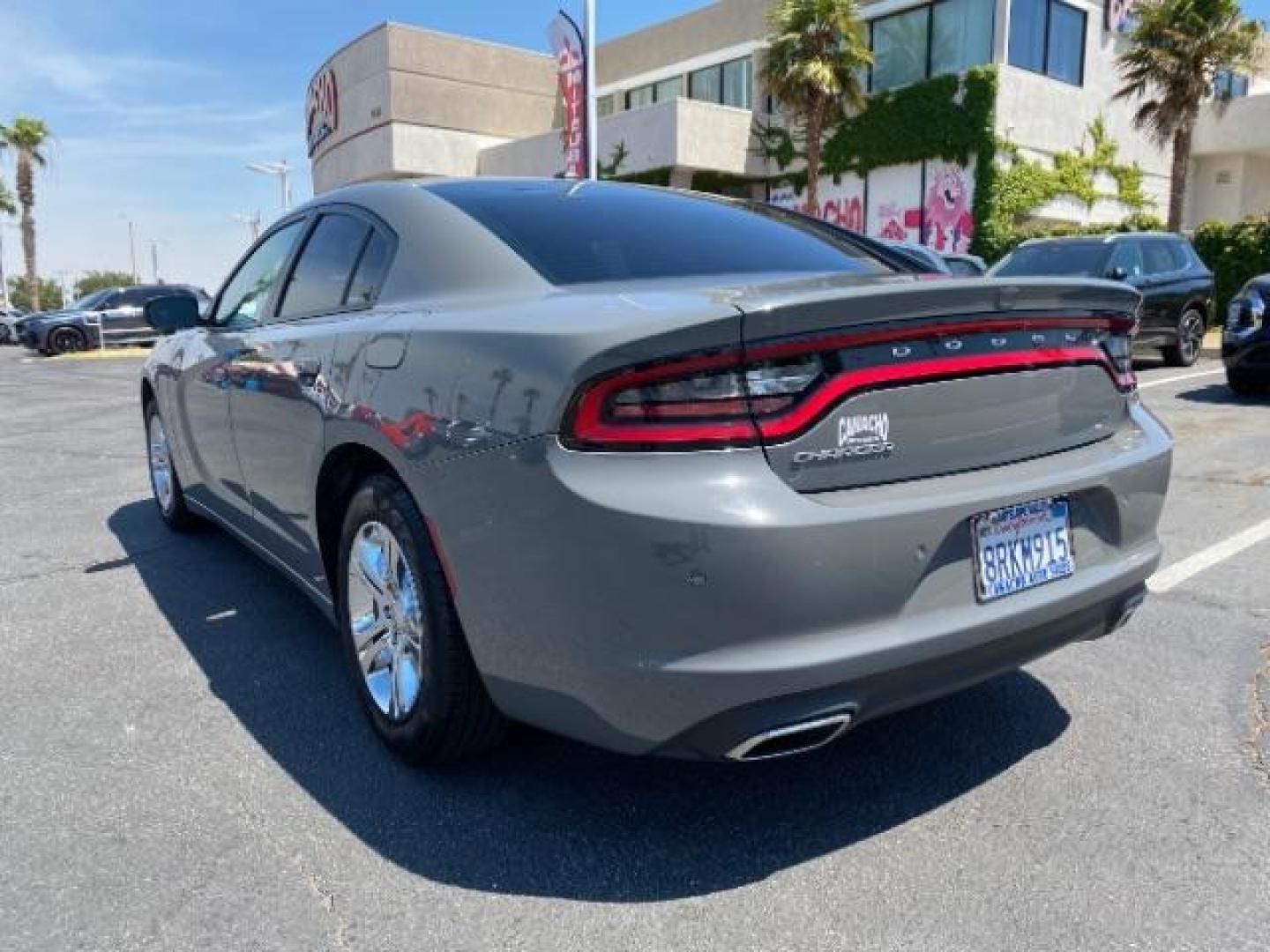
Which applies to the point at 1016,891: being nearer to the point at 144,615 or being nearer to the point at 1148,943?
the point at 1148,943

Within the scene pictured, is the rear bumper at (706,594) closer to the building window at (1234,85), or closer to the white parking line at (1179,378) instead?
the white parking line at (1179,378)

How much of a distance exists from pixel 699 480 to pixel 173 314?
3.50 metres

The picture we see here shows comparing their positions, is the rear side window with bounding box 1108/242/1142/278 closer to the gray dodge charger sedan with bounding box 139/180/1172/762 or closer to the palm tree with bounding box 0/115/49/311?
the gray dodge charger sedan with bounding box 139/180/1172/762

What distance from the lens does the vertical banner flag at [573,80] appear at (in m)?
18.0

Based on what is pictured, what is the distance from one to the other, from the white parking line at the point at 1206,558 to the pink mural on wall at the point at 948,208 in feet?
62.5

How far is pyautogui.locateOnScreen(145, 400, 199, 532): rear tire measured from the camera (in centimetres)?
505

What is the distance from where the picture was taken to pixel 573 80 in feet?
63.8

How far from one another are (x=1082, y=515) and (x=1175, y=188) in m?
22.9

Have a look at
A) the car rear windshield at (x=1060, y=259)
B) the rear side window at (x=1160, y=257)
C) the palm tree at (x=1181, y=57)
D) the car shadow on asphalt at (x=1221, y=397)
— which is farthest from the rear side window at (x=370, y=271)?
the palm tree at (x=1181, y=57)

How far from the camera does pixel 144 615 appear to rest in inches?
157

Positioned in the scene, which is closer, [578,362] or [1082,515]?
[578,362]

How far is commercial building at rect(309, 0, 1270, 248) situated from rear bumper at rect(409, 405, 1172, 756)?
887 inches

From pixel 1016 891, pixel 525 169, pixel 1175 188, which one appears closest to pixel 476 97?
pixel 525 169

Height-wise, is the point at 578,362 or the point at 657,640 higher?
the point at 578,362
